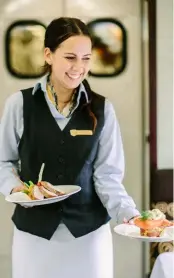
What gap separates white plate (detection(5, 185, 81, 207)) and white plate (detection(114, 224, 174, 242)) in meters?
0.18

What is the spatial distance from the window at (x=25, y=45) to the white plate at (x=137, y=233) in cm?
93

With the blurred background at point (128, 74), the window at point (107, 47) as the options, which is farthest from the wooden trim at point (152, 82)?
the window at point (107, 47)

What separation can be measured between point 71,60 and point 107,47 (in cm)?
68

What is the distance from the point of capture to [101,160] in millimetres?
1625

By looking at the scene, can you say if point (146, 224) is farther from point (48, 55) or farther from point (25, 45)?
point (25, 45)

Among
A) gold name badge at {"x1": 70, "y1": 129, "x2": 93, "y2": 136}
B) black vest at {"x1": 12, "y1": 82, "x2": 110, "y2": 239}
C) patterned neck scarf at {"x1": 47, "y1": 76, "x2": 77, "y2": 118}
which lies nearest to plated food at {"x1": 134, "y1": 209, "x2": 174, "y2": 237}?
black vest at {"x1": 12, "y1": 82, "x2": 110, "y2": 239}

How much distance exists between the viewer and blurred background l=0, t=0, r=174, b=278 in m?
2.23

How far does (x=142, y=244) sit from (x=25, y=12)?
1.22 metres

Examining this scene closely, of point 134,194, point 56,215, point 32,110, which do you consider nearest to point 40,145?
point 32,110

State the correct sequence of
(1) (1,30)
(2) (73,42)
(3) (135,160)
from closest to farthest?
1. (2) (73,42)
2. (1) (1,30)
3. (3) (135,160)

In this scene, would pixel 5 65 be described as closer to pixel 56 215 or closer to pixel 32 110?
pixel 32 110

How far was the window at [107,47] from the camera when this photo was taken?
223 centimetres

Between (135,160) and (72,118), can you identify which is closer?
(72,118)

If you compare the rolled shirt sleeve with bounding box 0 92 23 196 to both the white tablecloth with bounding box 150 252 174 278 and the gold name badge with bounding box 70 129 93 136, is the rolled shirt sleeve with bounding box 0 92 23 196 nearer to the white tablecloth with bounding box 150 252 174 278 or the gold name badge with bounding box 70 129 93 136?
the gold name badge with bounding box 70 129 93 136
